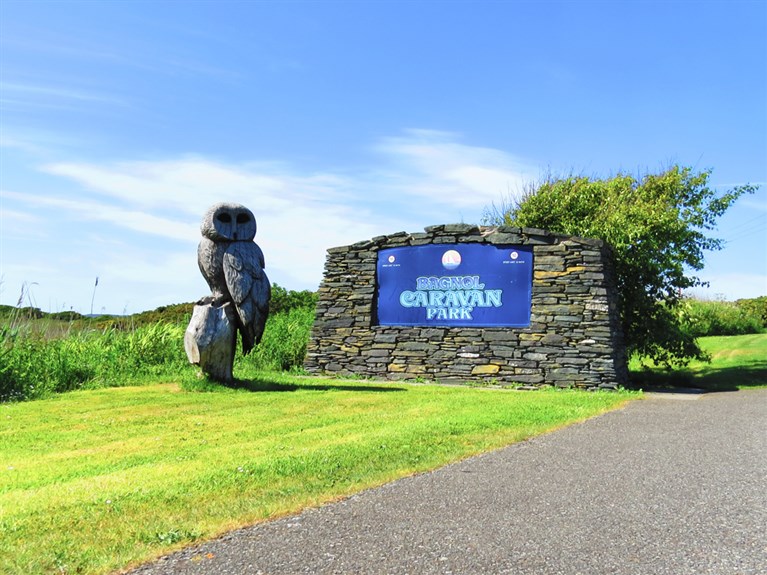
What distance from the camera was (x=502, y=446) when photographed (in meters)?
7.41

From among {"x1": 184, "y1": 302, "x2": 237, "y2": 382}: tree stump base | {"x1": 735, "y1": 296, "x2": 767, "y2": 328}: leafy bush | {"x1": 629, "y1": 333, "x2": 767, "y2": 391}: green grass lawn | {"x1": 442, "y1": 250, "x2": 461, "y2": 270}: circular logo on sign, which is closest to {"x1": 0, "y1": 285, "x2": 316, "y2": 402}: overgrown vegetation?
{"x1": 184, "y1": 302, "x2": 237, "y2": 382}: tree stump base

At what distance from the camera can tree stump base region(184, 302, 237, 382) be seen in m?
11.9

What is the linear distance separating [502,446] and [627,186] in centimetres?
1443

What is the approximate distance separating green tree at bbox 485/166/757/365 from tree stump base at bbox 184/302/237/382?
921cm

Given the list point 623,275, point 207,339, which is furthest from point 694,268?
point 207,339

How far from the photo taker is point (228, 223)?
12109 millimetres

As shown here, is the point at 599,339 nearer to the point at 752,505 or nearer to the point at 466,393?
the point at 466,393

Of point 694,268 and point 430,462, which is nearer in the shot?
point 430,462

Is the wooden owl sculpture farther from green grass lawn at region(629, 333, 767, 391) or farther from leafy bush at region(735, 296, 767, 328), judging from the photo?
leafy bush at region(735, 296, 767, 328)

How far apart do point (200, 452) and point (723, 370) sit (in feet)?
54.9

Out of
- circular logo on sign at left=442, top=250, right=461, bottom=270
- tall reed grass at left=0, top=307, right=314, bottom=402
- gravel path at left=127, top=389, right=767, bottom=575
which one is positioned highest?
circular logo on sign at left=442, top=250, right=461, bottom=270

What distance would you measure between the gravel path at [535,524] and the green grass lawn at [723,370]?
33.9ft

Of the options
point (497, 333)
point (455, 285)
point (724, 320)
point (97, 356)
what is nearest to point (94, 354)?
point (97, 356)

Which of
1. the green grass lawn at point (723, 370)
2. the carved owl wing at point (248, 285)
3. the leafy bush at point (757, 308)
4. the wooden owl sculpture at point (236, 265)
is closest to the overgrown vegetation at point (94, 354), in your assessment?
the wooden owl sculpture at point (236, 265)
